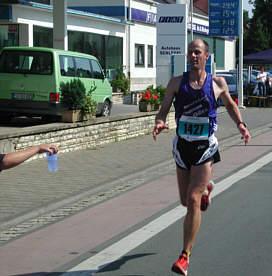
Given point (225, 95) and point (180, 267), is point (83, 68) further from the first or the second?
point (180, 267)

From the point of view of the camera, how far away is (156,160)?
40.3ft

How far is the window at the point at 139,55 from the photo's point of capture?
38438mm

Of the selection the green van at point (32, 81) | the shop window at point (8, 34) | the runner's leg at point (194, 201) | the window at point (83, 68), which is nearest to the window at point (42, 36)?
the shop window at point (8, 34)

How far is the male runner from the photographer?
17.9 feet

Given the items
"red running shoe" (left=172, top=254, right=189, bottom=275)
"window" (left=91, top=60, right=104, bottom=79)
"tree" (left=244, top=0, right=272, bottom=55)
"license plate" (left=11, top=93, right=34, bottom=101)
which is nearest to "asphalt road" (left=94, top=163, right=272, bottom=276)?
"red running shoe" (left=172, top=254, right=189, bottom=275)

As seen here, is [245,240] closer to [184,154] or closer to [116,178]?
[184,154]

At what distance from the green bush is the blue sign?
17.5 metres

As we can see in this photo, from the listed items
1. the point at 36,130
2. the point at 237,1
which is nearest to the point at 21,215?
the point at 36,130

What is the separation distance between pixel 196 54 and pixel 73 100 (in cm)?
825

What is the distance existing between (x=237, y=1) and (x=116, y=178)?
20.9 metres

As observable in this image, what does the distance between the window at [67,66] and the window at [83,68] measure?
0.28 metres

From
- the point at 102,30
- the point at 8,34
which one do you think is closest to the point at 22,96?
the point at 8,34

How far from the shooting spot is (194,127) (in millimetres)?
5555

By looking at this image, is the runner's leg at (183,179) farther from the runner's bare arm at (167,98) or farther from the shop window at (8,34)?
the shop window at (8,34)
